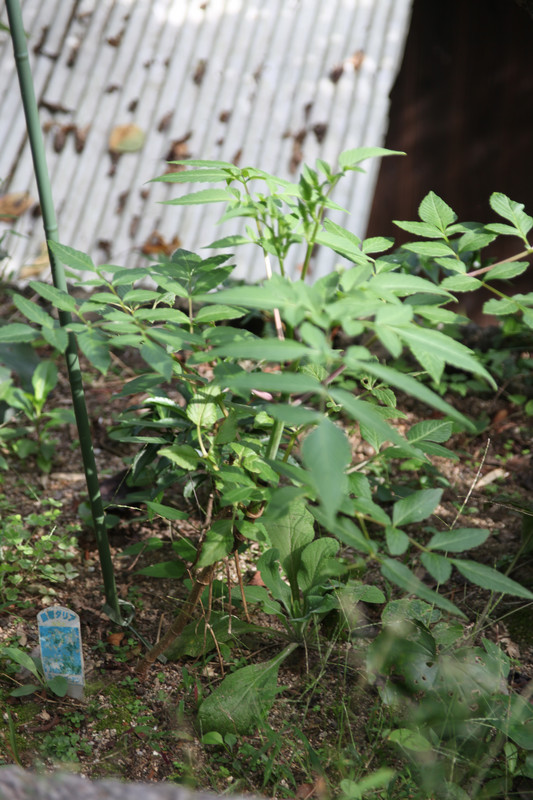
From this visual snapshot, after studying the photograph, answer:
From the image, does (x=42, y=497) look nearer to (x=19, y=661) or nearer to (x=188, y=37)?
(x=19, y=661)

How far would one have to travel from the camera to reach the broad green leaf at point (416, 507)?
119 cm

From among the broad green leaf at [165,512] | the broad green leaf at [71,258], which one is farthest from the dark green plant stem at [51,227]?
the broad green leaf at [165,512]

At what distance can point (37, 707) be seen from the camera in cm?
156

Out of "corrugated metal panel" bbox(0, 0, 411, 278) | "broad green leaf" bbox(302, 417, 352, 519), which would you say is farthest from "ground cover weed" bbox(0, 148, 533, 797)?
"corrugated metal panel" bbox(0, 0, 411, 278)

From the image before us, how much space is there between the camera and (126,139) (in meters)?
3.71

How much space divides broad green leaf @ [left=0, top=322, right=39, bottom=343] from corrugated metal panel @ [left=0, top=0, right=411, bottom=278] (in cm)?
220

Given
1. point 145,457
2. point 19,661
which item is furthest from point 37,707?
point 145,457

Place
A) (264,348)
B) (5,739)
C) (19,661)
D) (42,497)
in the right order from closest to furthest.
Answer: (264,348) < (5,739) < (19,661) < (42,497)

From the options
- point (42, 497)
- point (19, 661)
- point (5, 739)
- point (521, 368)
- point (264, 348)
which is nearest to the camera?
point (264, 348)

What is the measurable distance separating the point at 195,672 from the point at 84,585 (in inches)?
17.9

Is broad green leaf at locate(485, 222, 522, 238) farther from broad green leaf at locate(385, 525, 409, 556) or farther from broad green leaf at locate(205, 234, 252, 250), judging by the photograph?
broad green leaf at locate(385, 525, 409, 556)

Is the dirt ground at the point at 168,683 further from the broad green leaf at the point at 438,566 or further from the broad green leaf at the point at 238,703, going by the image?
the broad green leaf at the point at 438,566

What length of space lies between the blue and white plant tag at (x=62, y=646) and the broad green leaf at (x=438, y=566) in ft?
2.51

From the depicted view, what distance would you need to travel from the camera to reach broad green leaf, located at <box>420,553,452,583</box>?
1.10 meters
